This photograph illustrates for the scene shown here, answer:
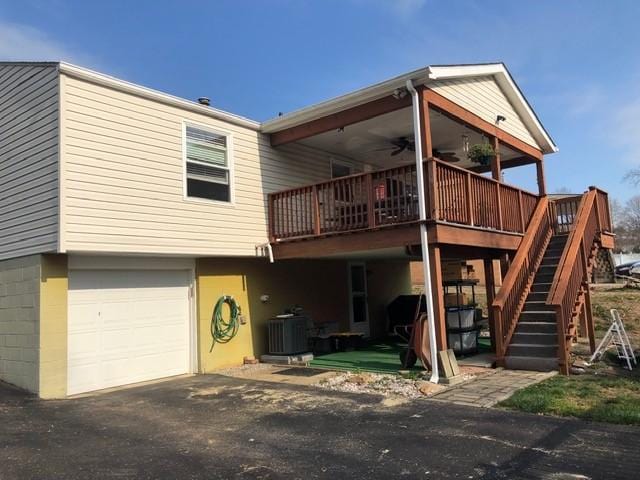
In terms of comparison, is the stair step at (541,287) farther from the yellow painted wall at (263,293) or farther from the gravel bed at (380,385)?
the yellow painted wall at (263,293)

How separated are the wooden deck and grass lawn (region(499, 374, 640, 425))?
8.77 ft

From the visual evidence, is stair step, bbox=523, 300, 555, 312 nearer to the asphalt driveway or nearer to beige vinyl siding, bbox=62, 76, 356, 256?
the asphalt driveway

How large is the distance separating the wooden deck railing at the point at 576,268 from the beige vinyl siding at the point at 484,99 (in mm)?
2228

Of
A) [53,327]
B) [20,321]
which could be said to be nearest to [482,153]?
[53,327]

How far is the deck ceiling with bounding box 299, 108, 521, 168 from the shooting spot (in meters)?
11.0

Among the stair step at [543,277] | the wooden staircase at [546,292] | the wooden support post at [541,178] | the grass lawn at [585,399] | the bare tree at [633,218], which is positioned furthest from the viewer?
the bare tree at [633,218]

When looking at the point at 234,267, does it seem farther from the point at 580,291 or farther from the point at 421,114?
the point at 580,291

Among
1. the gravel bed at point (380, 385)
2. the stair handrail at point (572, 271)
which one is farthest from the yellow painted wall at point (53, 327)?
the stair handrail at point (572, 271)

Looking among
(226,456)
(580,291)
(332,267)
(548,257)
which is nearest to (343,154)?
(332,267)

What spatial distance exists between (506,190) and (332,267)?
4.75 meters

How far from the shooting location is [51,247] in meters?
7.83

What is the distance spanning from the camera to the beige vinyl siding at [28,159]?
8.00 meters

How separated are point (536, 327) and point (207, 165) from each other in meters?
6.64

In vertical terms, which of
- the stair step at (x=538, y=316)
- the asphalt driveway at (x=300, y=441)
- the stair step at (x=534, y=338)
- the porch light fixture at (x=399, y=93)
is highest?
the porch light fixture at (x=399, y=93)
